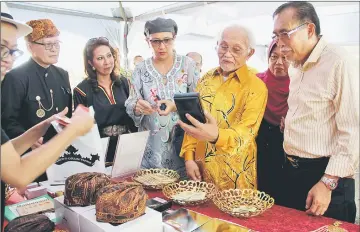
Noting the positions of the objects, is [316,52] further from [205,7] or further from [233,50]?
[205,7]

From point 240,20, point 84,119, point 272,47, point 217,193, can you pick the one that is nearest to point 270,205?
point 217,193

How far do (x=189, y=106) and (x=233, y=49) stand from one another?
17.4 inches

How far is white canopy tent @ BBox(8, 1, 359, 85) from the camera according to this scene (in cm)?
301

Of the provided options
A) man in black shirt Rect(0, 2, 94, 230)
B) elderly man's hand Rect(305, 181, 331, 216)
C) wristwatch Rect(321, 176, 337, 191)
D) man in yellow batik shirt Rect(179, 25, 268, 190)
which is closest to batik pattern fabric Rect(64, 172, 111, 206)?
man in black shirt Rect(0, 2, 94, 230)

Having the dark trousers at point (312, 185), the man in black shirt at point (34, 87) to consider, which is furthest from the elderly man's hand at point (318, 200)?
the man in black shirt at point (34, 87)

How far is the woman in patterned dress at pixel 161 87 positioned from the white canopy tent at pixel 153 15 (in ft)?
4.47

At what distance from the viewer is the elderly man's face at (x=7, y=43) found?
70cm

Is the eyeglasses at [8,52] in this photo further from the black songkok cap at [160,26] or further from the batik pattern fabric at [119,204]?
the black songkok cap at [160,26]

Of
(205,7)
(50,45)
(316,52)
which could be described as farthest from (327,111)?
(205,7)

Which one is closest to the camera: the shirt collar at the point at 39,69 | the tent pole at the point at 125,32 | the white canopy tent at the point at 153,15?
the shirt collar at the point at 39,69

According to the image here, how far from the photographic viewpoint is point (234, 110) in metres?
1.50

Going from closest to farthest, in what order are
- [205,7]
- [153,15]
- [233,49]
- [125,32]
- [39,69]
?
[233,49] < [39,69] < [205,7] < [153,15] < [125,32]

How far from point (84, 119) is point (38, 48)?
4.86 feet

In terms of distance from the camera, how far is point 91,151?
1399 mm
